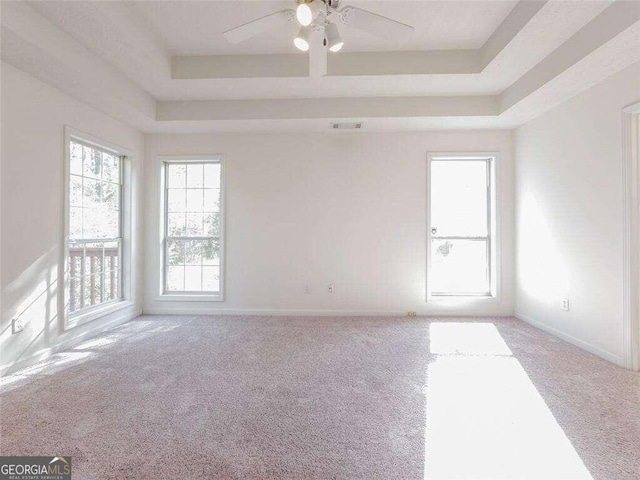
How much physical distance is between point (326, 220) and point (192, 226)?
1925 mm

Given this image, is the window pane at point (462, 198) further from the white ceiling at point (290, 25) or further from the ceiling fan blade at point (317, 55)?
the ceiling fan blade at point (317, 55)

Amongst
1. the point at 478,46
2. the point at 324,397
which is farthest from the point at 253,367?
the point at 478,46

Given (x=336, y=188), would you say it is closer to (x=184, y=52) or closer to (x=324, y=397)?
(x=184, y=52)

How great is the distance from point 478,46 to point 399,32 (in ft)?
4.73

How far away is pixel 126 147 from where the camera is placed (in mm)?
3648

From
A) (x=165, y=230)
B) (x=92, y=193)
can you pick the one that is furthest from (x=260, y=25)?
(x=165, y=230)

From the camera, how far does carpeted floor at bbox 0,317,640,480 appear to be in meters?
1.41

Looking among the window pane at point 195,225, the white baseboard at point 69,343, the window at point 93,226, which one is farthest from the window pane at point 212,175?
the white baseboard at point 69,343

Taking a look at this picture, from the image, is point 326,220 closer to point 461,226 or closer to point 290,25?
point 461,226

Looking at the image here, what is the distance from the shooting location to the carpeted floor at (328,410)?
55.5 inches

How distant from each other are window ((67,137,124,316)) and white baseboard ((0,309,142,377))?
242mm

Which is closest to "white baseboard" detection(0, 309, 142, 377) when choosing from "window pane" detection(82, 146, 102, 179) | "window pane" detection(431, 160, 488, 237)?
"window pane" detection(82, 146, 102, 179)

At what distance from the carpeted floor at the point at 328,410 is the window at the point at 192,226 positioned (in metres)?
1.23

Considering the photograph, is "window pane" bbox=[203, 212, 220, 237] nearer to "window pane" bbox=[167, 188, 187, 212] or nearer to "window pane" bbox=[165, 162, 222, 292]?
"window pane" bbox=[165, 162, 222, 292]
